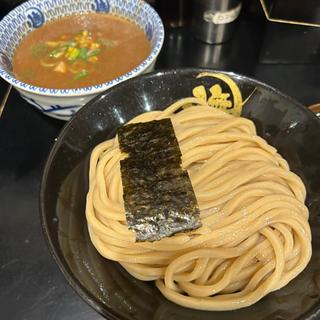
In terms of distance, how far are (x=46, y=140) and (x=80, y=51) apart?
44cm

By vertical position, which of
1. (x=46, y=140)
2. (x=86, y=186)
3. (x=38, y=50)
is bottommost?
(x=46, y=140)

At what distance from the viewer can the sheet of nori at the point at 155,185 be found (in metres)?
1.17

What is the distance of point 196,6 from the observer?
84.8 inches

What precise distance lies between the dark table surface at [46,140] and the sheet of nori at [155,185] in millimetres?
471

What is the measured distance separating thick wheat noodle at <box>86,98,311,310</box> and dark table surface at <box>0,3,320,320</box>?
1.27ft

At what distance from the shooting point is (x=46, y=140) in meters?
1.88

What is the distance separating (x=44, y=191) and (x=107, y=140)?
0.35 metres

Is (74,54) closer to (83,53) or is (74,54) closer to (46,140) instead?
(83,53)

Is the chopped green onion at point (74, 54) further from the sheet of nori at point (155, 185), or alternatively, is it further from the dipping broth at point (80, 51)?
the sheet of nori at point (155, 185)

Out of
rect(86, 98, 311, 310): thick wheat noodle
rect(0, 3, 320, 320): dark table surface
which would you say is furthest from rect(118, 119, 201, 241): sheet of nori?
rect(0, 3, 320, 320): dark table surface

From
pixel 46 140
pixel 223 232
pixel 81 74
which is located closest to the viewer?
pixel 223 232

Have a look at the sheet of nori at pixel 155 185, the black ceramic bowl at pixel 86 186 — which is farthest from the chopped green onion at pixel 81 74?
the sheet of nori at pixel 155 185

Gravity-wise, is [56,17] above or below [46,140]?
above

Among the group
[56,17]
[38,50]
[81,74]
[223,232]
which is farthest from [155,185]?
[56,17]
